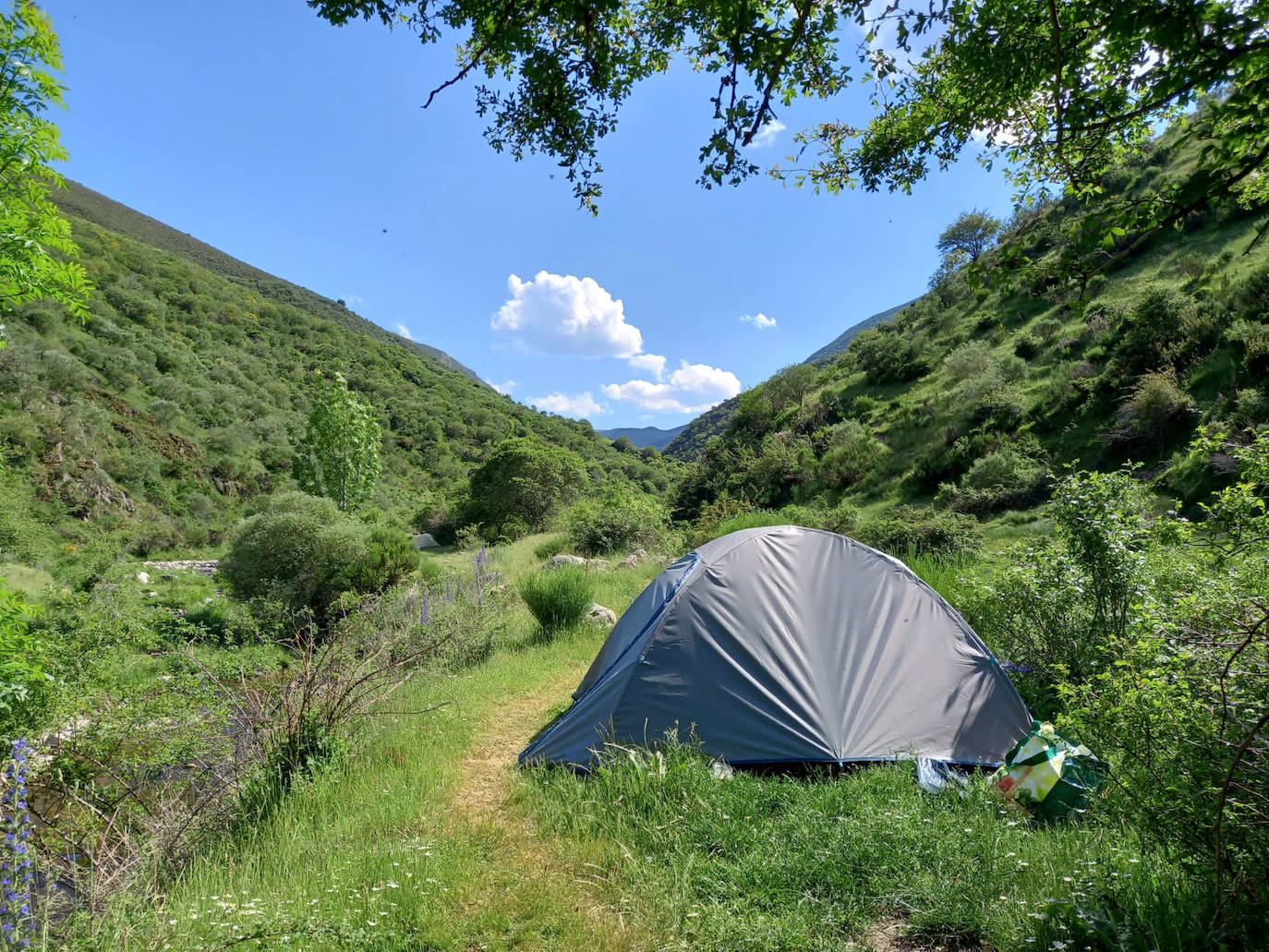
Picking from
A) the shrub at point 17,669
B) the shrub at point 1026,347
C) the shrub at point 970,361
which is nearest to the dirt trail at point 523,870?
the shrub at point 17,669

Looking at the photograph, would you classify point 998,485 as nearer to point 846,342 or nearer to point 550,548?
point 550,548

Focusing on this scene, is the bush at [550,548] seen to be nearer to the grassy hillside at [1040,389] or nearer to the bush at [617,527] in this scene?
the bush at [617,527]

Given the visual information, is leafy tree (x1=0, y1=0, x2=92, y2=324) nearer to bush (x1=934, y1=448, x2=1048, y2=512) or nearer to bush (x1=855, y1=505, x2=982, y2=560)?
bush (x1=855, y1=505, x2=982, y2=560)

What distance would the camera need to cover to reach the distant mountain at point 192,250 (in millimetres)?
62178

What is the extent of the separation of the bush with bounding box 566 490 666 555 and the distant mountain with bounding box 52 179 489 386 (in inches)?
2645

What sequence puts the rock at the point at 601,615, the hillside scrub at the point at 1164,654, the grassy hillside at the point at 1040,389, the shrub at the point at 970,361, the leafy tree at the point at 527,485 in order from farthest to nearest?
the leafy tree at the point at 527,485 < the shrub at the point at 970,361 < the grassy hillside at the point at 1040,389 < the rock at the point at 601,615 < the hillside scrub at the point at 1164,654

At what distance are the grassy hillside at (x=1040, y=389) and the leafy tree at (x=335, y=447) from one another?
15729 mm

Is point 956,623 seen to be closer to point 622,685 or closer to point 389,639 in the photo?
point 622,685

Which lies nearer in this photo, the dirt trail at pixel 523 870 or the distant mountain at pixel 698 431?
the dirt trail at pixel 523 870

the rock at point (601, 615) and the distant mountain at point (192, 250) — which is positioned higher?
the distant mountain at point (192, 250)

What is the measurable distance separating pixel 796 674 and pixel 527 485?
2252 cm

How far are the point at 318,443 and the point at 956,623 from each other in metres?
25.0

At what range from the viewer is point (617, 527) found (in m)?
15.9

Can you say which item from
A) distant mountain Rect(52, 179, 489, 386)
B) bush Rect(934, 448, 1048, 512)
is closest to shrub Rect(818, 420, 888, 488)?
bush Rect(934, 448, 1048, 512)
